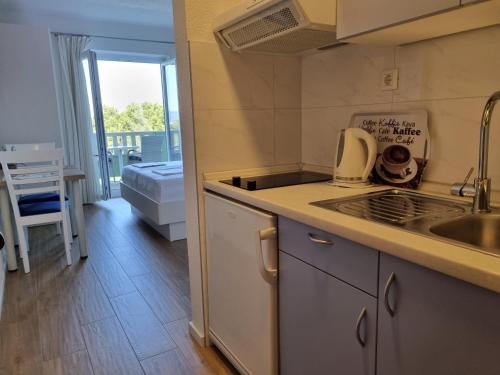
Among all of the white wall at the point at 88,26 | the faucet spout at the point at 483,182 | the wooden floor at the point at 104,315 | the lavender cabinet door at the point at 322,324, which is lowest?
the wooden floor at the point at 104,315

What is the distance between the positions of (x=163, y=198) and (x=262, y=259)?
7.28 feet

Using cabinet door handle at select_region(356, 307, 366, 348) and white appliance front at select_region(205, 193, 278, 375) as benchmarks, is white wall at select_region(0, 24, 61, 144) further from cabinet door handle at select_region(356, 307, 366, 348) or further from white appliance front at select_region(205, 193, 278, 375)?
cabinet door handle at select_region(356, 307, 366, 348)

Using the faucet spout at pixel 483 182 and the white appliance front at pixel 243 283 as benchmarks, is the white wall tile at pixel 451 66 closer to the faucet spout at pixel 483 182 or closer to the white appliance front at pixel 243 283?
the faucet spout at pixel 483 182

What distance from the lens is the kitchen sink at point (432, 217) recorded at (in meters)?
1.02

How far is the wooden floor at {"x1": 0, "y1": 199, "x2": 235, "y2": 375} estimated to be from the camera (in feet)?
5.87

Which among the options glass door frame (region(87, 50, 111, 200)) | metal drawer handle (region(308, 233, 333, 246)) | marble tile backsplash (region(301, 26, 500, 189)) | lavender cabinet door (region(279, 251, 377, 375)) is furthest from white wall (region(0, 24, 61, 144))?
metal drawer handle (region(308, 233, 333, 246))

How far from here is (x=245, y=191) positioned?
147 centimetres

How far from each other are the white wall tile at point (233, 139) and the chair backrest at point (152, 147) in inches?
180

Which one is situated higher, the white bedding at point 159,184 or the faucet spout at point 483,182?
the faucet spout at point 483,182

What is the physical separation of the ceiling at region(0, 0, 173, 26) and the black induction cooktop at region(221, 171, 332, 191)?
3.43m

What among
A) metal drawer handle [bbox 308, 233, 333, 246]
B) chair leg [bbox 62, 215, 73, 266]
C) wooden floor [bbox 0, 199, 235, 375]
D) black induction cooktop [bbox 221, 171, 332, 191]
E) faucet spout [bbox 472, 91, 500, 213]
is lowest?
wooden floor [bbox 0, 199, 235, 375]

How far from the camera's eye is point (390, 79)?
1.50 meters

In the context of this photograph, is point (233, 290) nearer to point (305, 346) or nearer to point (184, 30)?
point (305, 346)

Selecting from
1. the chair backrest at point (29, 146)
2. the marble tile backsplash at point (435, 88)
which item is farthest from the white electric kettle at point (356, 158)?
the chair backrest at point (29, 146)
